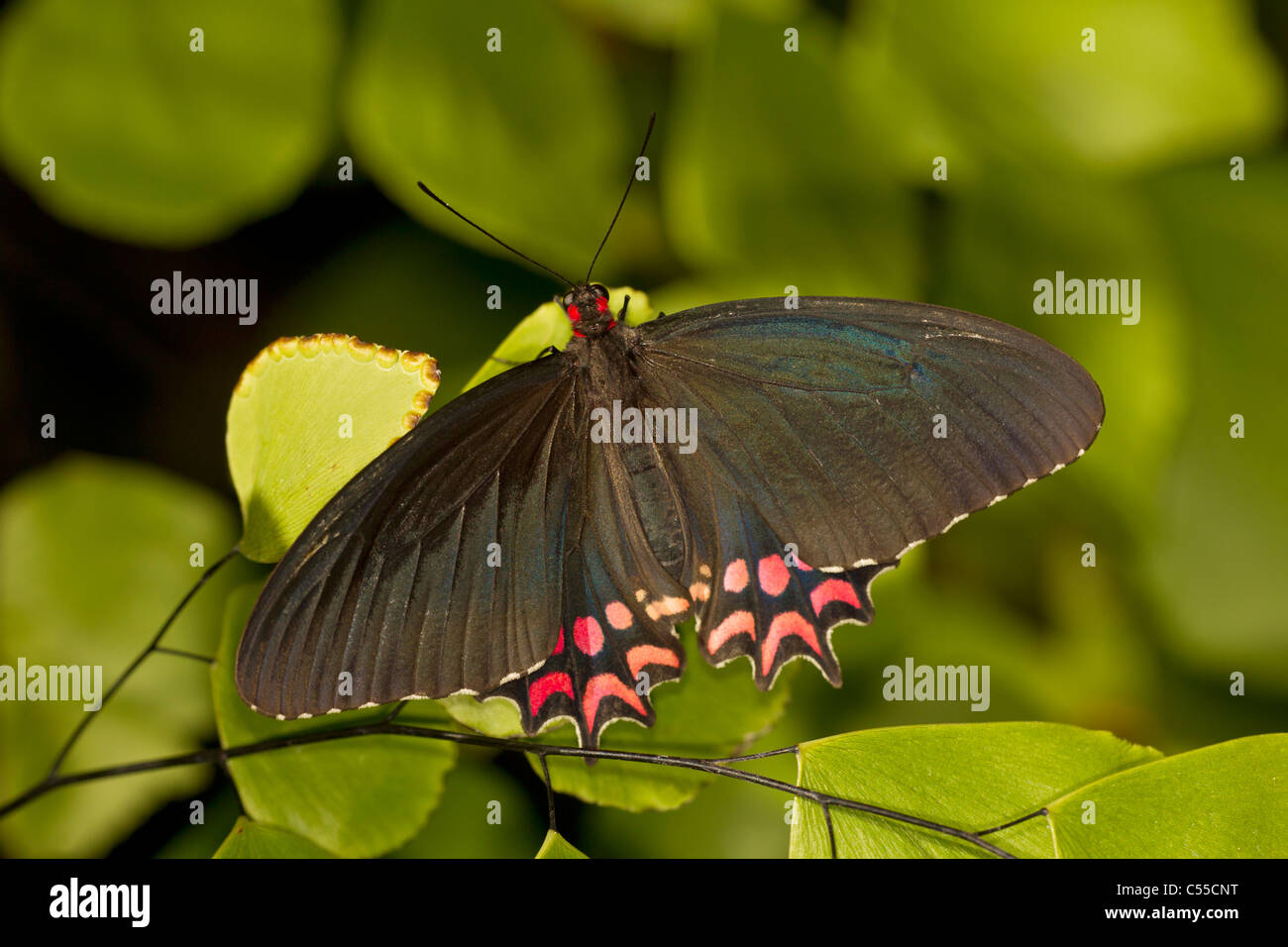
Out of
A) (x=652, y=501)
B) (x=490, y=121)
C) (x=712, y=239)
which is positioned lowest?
(x=652, y=501)

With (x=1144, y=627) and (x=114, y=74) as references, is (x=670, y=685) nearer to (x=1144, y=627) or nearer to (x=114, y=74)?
(x=1144, y=627)

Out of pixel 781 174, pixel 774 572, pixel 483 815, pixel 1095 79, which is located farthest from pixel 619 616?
pixel 1095 79

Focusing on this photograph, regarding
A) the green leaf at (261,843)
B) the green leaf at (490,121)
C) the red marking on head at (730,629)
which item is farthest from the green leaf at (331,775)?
the green leaf at (490,121)

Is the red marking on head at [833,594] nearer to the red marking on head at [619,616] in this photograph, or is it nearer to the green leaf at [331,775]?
the red marking on head at [619,616]

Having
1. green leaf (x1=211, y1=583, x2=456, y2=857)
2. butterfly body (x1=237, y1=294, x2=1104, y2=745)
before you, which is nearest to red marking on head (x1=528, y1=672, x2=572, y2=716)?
butterfly body (x1=237, y1=294, x2=1104, y2=745)

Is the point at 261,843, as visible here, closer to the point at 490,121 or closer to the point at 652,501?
the point at 652,501

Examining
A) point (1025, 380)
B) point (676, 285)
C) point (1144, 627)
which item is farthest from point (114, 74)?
point (1144, 627)
